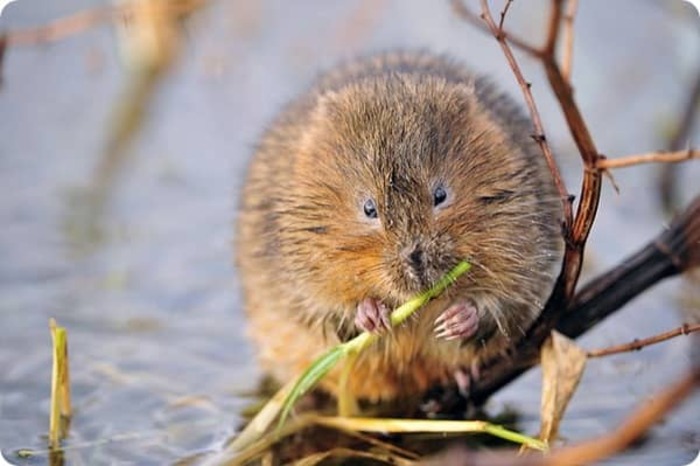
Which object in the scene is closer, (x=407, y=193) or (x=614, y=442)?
(x=614, y=442)

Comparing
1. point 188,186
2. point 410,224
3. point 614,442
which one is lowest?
point 614,442

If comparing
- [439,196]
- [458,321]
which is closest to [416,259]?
[439,196]


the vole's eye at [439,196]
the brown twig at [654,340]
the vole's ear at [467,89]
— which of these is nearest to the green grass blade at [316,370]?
the vole's eye at [439,196]

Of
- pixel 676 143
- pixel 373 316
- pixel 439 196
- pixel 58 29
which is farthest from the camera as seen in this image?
pixel 676 143

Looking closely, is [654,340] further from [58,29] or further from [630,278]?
[58,29]

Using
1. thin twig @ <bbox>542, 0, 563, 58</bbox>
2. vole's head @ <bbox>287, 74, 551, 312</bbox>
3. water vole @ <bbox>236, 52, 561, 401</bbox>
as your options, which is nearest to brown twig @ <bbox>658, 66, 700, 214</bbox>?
water vole @ <bbox>236, 52, 561, 401</bbox>

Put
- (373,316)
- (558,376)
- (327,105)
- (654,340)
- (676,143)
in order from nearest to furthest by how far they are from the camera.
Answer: (654,340)
(373,316)
(558,376)
(327,105)
(676,143)
